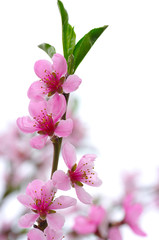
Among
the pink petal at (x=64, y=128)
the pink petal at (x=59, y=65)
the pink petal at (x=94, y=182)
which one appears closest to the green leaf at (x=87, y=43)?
the pink petal at (x=59, y=65)

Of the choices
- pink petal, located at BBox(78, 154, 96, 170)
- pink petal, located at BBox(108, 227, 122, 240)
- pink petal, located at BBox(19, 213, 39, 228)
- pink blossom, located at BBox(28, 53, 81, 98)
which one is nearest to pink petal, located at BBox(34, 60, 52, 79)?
pink blossom, located at BBox(28, 53, 81, 98)

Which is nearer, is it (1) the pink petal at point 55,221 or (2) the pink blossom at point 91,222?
(1) the pink petal at point 55,221

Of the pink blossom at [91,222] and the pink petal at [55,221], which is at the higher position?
the pink petal at [55,221]

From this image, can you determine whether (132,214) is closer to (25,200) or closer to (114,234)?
(114,234)

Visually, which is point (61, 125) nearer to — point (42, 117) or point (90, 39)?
point (42, 117)

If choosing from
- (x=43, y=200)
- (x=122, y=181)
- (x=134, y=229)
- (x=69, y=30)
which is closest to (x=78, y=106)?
(x=134, y=229)

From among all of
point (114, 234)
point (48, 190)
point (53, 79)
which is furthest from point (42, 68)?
point (114, 234)

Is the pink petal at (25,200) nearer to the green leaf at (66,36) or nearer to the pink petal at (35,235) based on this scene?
the pink petal at (35,235)
